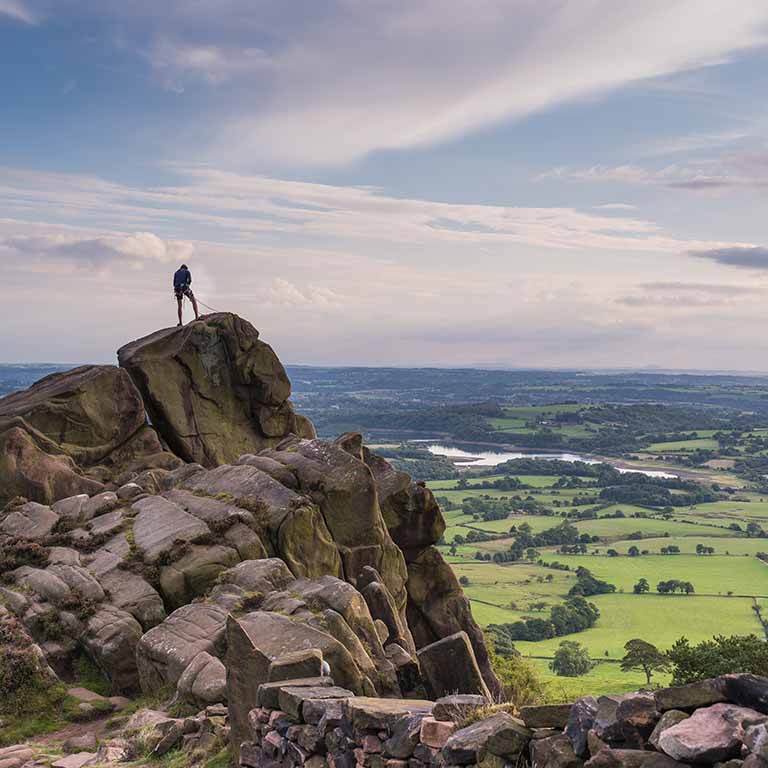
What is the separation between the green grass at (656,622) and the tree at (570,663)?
5680 millimetres

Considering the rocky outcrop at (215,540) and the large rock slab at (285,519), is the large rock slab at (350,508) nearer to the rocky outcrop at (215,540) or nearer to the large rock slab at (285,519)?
the rocky outcrop at (215,540)

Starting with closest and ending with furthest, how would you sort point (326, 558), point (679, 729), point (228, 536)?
point (679, 729) < point (228, 536) < point (326, 558)

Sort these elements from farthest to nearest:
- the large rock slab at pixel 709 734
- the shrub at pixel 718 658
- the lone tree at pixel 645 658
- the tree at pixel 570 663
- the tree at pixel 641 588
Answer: the tree at pixel 641 588
the tree at pixel 570 663
the lone tree at pixel 645 658
the shrub at pixel 718 658
the large rock slab at pixel 709 734

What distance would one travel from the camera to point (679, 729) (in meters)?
10.7

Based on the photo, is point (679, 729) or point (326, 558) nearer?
point (679, 729)

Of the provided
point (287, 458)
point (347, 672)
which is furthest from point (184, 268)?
point (347, 672)

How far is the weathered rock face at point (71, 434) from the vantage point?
45.5 metres

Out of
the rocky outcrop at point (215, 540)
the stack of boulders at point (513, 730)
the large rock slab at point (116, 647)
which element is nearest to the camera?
the stack of boulders at point (513, 730)

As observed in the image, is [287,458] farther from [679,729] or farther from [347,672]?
[679,729]

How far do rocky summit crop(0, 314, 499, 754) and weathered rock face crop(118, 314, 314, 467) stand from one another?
0.12 m

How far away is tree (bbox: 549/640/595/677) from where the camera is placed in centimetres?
11850

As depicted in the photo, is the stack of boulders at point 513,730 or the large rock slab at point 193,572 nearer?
the stack of boulders at point 513,730

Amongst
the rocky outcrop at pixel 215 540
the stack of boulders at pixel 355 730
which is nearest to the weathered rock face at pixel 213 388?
the rocky outcrop at pixel 215 540

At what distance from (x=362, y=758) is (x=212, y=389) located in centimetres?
4592
